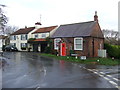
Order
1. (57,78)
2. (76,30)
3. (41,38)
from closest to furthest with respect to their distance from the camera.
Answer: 1. (57,78)
2. (76,30)
3. (41,38)

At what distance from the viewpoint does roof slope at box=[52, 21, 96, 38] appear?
29794mm

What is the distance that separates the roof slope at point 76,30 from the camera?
29.8m

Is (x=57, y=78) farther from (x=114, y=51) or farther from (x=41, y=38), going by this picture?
(x=41, y=38)

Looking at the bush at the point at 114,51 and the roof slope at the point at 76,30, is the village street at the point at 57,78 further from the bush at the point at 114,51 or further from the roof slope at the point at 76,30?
the bush at the point at 114,51

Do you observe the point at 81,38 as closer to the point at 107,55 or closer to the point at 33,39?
the point at 107,55

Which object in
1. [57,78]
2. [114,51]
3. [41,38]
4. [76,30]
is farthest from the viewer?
[41,38]

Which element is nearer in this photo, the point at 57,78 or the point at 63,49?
the point at 57,78

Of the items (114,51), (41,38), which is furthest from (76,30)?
(41,38)

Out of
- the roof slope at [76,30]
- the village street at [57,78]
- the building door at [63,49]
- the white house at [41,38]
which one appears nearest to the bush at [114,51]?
the roof slope at [76,30]

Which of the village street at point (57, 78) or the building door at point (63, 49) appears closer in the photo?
the village street at point (57, 78)

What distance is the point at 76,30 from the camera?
32.0 meters

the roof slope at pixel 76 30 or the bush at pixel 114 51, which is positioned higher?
the roof slope at pixel 76 30

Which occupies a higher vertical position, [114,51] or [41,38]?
[41,38]

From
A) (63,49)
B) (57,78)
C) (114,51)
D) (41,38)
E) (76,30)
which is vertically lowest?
(57,78)
